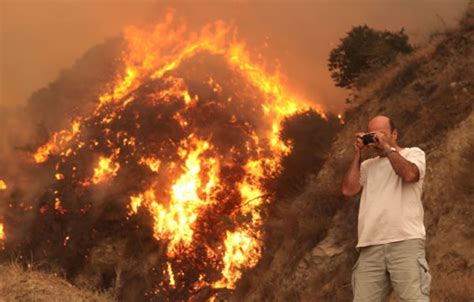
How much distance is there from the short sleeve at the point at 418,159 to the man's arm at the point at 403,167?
13 cm

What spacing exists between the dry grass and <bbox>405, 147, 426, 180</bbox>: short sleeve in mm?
5100

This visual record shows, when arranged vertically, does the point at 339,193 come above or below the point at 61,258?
below

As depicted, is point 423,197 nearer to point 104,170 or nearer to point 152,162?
point 152,162

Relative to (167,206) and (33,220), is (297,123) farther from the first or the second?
(33,220)

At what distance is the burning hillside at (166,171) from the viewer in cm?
3297

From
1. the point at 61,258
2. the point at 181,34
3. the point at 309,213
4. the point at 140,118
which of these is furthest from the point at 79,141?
the point at 309,213

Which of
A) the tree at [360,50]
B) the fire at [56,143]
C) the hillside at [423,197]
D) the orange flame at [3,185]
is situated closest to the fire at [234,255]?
the hillside at [423,197]

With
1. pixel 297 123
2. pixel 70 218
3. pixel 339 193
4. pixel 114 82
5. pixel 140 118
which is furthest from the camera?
pixel 114 82

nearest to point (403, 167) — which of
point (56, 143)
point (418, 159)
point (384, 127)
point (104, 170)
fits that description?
point (418, 159)

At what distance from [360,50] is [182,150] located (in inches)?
723

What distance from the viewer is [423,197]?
12297 mm

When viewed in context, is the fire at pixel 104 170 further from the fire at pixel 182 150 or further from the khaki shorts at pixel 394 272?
the khaki shorts at pixel 394 272

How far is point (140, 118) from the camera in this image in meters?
44.9

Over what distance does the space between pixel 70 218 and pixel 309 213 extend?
99.1 ft
